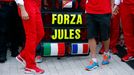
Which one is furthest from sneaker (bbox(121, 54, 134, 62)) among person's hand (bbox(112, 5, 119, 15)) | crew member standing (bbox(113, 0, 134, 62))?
person's hand (bbox(112, 5, 119, 15))

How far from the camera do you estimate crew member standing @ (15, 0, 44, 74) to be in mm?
4090

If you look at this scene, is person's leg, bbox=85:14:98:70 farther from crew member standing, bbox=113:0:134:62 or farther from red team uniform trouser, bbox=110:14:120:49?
red team uniform trouser, bbox=110:14:120:49

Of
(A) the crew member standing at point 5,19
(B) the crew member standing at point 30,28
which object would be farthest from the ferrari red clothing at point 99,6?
(A) the crew member standing at point 5,19

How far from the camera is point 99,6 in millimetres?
4418

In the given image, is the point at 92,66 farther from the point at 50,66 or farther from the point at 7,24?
the point at 7,24

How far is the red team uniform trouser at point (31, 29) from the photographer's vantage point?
413cm

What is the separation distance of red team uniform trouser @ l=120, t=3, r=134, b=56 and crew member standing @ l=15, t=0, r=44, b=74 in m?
1.19

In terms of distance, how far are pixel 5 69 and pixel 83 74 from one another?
101cm

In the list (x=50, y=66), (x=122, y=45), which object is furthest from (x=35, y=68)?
(x=122, y=45)

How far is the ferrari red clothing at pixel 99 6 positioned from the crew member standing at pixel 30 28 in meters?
0.66

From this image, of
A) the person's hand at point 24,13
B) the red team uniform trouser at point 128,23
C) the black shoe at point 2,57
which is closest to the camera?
the person's hand at point 24,13

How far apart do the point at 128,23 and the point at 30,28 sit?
141cm

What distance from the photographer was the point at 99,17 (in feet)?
14.6

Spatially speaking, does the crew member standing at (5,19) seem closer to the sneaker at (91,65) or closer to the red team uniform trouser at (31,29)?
the red team uniform trouser at (31,29)
